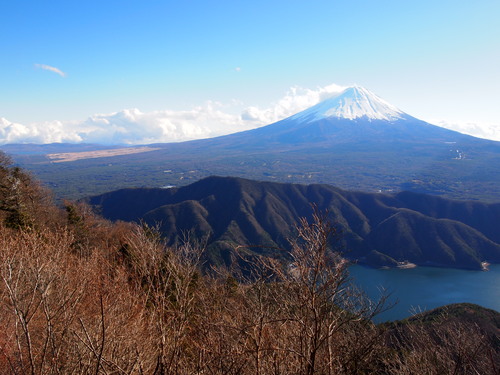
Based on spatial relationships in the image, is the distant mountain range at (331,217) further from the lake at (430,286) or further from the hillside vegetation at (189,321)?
the hillside vegetation at (189,321)

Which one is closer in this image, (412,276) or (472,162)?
(412,276)

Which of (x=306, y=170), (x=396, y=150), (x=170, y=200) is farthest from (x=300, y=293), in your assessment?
(x=396, y=150)

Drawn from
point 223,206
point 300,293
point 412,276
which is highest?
point 300,293

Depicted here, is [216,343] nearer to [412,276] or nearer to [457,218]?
[412,276]

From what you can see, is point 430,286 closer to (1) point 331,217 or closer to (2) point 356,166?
(1) point 331,217

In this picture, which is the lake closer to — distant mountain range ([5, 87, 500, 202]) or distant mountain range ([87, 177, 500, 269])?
distant mountain range ([87, 177, 500, 269])

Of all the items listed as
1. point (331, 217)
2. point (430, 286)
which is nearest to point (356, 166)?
point (331, 217)

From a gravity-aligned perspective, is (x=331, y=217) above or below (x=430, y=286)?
above

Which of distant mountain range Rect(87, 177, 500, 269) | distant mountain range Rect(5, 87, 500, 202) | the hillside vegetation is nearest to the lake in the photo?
distant mountain range Rect(87, 177, 500, 269)
